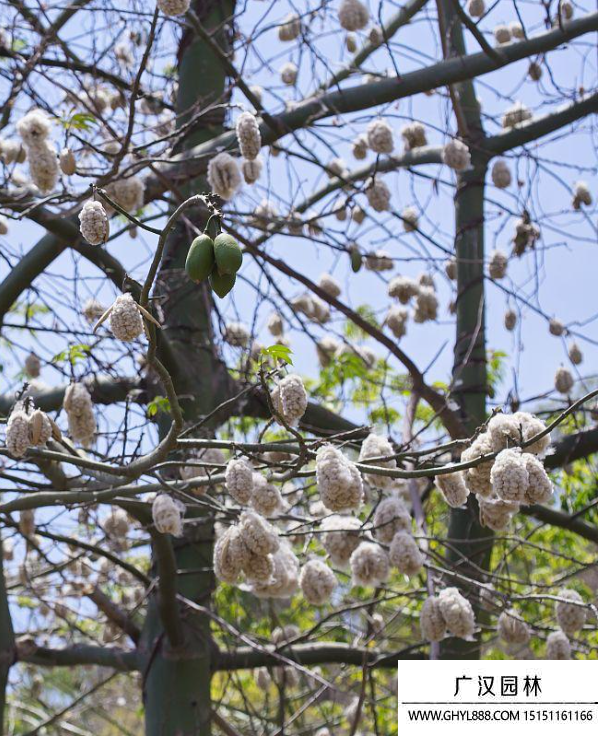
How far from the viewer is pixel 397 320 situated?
14.2 feet

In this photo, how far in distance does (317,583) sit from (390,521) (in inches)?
14.9

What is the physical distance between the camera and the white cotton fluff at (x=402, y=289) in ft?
14.1

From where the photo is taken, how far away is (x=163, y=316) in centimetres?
417

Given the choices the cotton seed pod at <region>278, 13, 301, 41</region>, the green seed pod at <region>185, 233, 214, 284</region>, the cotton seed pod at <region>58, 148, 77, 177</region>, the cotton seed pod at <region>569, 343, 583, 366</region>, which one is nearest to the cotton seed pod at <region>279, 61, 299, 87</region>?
the cotton seed pod at <region>278, 13, 301, 41</region>

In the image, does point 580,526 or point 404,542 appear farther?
point 580,526

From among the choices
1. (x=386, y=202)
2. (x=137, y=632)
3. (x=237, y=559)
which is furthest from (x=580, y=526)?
(x=237, y=559)

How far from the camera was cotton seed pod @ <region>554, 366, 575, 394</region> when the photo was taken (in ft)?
14.4

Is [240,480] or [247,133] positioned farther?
[247,133]

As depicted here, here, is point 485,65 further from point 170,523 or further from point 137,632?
point 137,632

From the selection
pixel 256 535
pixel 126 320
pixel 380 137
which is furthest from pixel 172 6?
pixel 256 535

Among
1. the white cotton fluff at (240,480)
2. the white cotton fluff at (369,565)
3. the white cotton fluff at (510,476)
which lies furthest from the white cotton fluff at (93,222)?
the white cotton fluff at (369,565)

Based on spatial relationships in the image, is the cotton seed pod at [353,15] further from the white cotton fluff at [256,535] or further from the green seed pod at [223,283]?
the green seed pod at [223,283]

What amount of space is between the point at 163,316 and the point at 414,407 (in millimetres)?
1184

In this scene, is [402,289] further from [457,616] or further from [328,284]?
[457,616]
